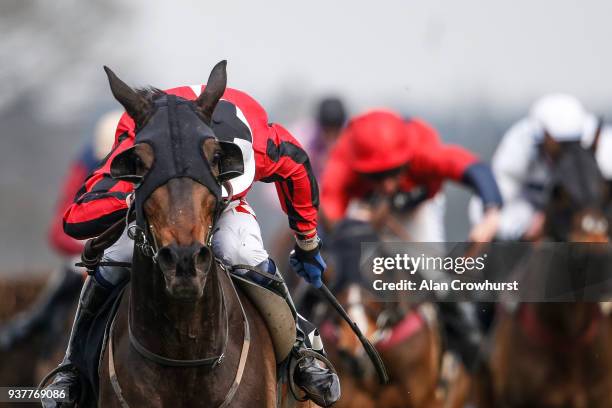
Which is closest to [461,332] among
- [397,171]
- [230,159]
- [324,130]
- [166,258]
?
[397,171]

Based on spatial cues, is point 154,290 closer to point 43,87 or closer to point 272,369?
point 272,369

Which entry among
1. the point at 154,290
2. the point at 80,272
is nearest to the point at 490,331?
the point at 80,272

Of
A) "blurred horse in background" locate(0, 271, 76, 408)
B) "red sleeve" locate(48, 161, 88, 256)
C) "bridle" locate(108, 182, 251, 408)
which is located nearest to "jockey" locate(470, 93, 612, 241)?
"red sleeve" locate(48, 161, 88, 256)

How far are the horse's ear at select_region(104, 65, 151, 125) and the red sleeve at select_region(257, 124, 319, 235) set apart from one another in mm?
664

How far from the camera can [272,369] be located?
16.3 ft

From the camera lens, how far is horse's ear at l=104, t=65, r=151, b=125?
4340 mm

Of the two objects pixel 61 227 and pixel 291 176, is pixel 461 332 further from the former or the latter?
pixel 291 176

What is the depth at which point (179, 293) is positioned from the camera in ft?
13.2

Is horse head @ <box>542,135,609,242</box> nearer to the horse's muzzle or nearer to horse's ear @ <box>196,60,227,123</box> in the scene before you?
horse's ear @ <box>196,60,227,123</box>

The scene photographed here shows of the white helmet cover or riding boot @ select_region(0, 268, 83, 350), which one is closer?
the white helmet cover

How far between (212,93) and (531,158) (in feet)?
18.8

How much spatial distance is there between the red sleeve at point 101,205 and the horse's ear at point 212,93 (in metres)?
0.27

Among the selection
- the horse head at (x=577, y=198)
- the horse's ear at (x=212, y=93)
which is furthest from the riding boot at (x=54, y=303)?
the horse's ear at (x=212, y=93)

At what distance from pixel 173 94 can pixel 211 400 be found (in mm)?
1068
